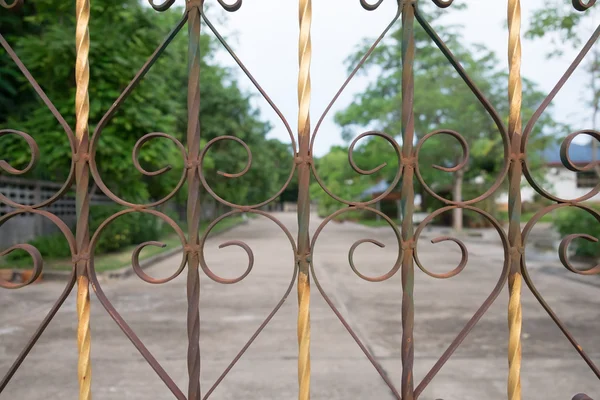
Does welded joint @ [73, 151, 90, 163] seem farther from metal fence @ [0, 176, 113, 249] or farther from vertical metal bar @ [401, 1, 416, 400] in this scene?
metal fence @ [0, 176, 113, 249]

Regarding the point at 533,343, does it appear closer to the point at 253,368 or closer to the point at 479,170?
the point at 253,368

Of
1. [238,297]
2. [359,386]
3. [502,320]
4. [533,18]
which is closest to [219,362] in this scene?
[359,386]

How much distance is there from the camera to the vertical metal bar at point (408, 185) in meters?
1.26

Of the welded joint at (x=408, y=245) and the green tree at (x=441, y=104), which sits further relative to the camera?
the green tree at (x=441, y=104)

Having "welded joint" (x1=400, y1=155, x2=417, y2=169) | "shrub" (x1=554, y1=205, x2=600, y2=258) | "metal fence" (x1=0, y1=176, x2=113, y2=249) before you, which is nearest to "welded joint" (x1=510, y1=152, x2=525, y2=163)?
"welded joint" (x1=400, y1=155, x2=417, y2=169)

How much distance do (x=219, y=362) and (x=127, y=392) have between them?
0.73 m

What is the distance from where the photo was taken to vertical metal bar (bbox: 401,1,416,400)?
1262mm

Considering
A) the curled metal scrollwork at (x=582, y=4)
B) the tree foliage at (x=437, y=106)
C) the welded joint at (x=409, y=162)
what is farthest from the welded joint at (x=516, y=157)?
the tree foliage at (x=437, y=106)

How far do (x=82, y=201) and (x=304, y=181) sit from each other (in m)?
0.66

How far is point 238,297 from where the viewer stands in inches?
231

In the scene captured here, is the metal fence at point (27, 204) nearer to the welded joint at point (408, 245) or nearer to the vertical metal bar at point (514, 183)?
the welded joint at point (408, 245)

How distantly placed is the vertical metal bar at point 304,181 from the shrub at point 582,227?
27.2ft

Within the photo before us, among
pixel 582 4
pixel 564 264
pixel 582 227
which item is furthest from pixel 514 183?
pixel 582 227

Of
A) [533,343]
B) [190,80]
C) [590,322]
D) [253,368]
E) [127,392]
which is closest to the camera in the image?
[190,80]
